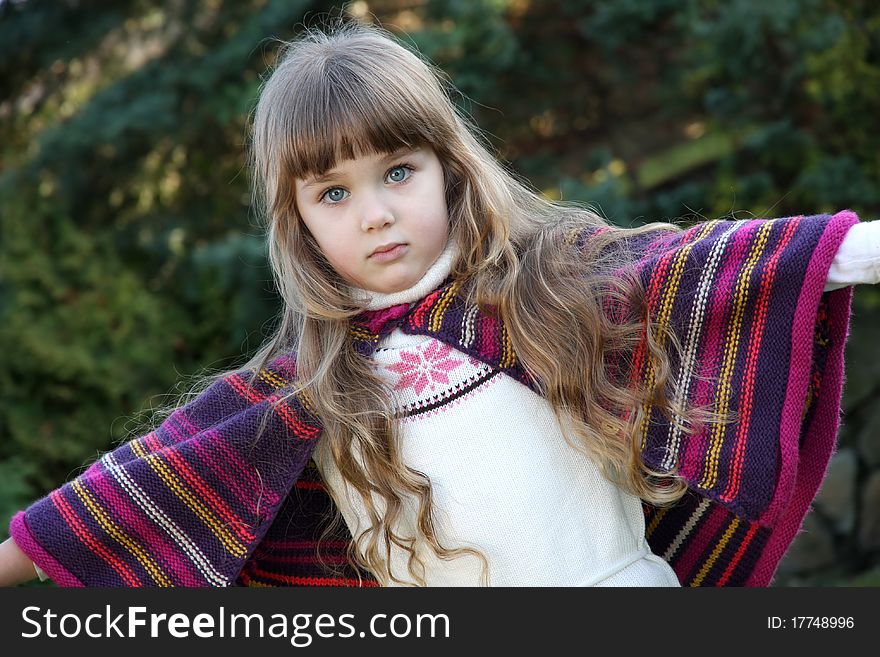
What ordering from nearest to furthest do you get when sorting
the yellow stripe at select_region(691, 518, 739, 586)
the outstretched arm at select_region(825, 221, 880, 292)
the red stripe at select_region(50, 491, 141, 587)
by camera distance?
the outstretched arm at select_region(825, 221, 880, 292) < the red stripe at select_region(50, 491, 141, 587) < the yellow stripe at select_region(691, 518, 739, 586)

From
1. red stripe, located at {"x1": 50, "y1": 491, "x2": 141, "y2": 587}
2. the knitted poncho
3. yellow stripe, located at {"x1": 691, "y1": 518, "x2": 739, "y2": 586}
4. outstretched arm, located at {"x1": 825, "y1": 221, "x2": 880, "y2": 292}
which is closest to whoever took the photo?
outstretched arm, located at {"x1": 825, "y1": 221, "x2": 880, "y2": 292}

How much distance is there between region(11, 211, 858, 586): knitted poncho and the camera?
167 centimetres

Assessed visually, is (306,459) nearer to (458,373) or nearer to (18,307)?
(458,373)

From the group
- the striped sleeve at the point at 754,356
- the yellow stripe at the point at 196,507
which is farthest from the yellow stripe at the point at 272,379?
the striped sleeve at the point at 754,356

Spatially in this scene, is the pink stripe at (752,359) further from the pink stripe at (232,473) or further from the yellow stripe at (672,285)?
the pink stripe at (232,473)

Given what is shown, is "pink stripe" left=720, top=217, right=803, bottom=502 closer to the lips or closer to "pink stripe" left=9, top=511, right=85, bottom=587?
the lips

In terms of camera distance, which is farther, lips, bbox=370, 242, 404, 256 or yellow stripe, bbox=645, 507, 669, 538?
yellow stripe, bbox=645, 507, 669, 538

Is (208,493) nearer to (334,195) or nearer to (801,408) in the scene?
(334,195)

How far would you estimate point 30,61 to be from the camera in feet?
11.5

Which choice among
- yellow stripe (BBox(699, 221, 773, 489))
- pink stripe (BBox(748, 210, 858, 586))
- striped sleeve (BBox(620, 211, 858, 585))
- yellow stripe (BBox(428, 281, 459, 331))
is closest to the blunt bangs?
yellow stripe (BBox(428, 281, 459, 331))

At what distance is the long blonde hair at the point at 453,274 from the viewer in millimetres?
1731

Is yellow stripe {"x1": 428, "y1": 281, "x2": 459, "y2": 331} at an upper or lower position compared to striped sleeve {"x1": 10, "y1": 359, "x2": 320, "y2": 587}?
upper

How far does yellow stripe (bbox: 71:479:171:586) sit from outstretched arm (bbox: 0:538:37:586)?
0.14m

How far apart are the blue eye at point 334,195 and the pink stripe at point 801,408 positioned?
2.61 feet
